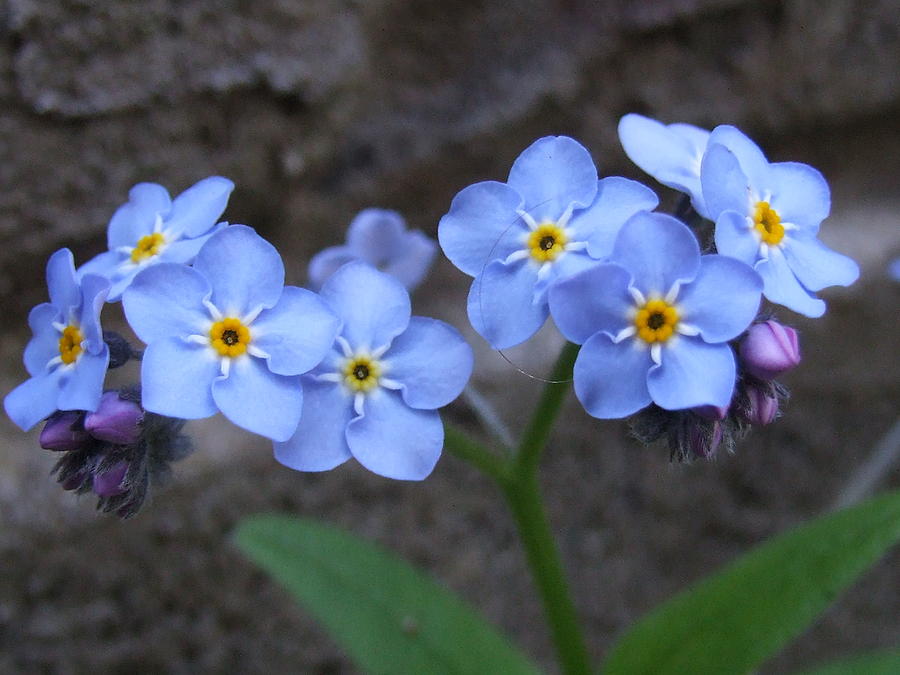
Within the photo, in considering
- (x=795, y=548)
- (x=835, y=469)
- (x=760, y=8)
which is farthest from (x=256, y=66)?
(x=835, y=469)

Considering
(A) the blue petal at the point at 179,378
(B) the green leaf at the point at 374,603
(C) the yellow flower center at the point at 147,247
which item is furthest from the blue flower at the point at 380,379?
(B) the green leaf at the point at 374,603

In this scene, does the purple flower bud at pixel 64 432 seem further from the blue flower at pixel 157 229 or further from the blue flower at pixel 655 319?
the blue flower at pixel 655 319

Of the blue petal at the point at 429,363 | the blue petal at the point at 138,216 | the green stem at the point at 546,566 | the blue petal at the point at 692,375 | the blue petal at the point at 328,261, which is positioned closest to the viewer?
the blue petal at the point at 692,375

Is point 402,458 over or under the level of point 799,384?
under

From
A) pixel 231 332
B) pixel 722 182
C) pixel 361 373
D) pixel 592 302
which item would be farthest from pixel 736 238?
pixel 231 332

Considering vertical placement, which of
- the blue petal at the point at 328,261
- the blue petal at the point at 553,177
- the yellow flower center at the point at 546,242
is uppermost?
the blue petal at the point at 328,261

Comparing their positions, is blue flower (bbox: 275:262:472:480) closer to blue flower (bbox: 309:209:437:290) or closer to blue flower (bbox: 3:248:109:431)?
blue flower (bbox: 3:248:109:431)

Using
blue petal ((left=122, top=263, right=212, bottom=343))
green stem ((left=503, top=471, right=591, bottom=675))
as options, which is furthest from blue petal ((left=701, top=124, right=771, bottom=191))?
blue petal ((left=122, top=263, right=212, bottom=343))

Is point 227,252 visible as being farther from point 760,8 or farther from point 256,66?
point 760,8
